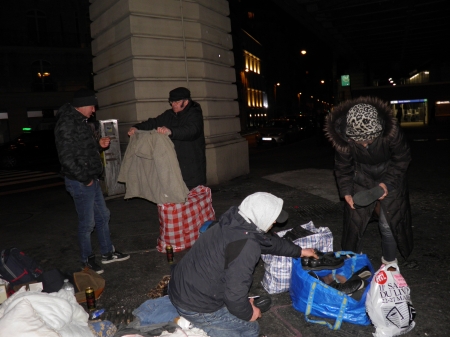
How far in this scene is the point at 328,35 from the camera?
19.0 meters

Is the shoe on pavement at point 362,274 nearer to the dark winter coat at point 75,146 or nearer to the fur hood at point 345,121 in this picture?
the fur hood at point 345,121

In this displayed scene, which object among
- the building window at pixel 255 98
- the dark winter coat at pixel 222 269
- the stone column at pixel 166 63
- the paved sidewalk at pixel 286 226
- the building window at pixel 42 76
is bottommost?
the paved sidewalk at pixel 286 226

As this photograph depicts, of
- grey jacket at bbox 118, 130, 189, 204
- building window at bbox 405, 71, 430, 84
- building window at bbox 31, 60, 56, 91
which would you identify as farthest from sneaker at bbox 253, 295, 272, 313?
building window at bbox 405, 71, 430, 84

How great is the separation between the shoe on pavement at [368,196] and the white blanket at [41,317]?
9.02 ft

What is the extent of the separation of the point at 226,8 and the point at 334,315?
9.13 metres

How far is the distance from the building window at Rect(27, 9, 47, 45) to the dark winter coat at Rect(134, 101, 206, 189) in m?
32.2

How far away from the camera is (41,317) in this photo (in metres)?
2.57

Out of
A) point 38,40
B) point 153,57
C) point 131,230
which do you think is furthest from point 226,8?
point 38,40

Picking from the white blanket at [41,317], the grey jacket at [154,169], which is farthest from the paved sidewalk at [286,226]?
the white blanket at [41,317]

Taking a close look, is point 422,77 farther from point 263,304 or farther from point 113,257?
point 263,304

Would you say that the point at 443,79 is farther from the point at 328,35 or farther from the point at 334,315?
the point at 334,315

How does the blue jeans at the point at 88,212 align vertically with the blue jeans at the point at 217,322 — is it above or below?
above

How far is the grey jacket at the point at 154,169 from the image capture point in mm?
4895

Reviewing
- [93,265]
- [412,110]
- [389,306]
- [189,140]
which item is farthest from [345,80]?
[389,306]
